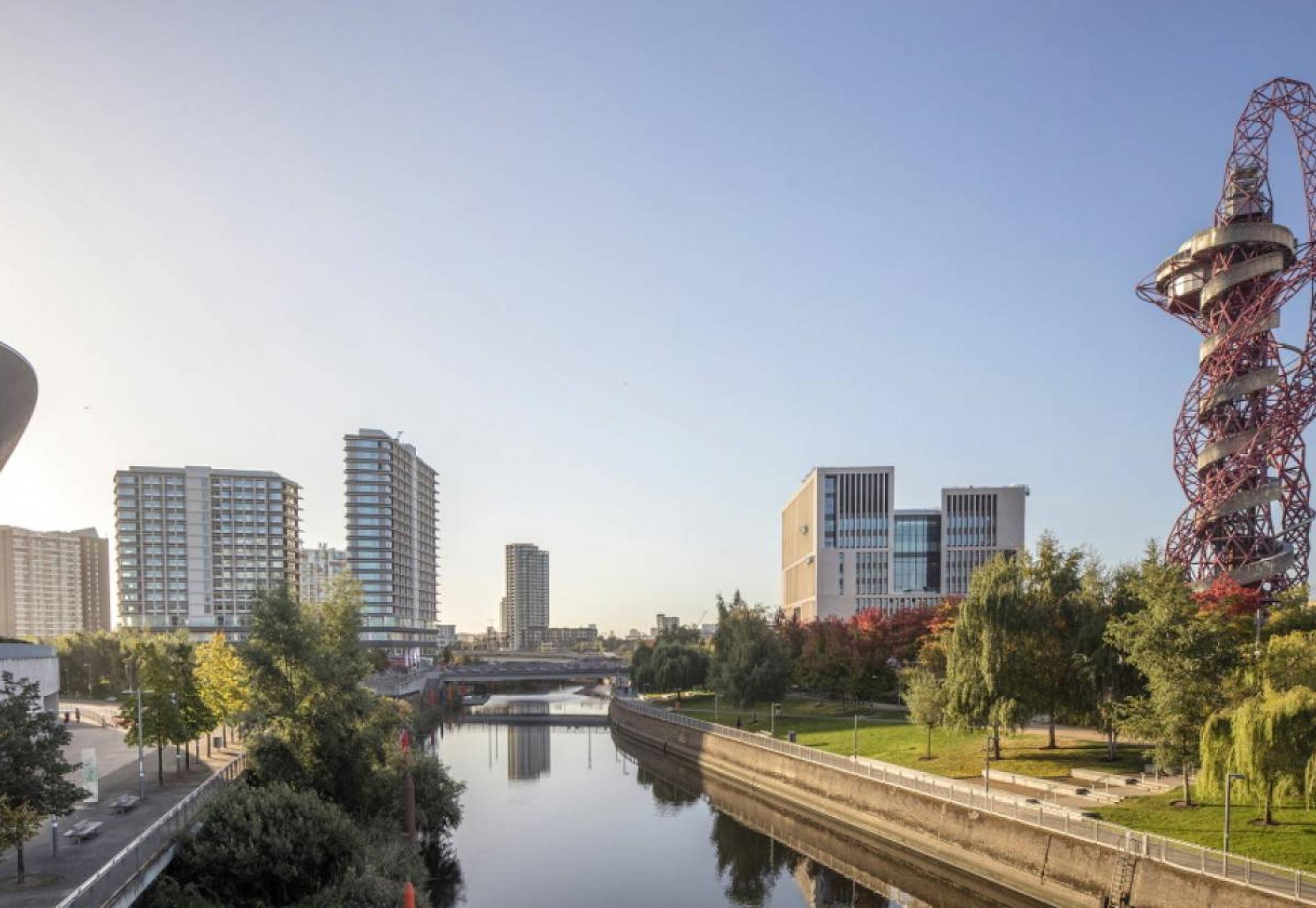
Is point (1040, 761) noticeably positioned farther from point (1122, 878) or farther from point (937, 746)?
point (1122, 878)

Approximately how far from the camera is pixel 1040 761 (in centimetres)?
3972

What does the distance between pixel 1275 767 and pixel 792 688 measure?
5859 cm

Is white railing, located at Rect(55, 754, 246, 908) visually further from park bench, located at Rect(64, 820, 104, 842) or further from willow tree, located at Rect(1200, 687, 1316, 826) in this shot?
willow tree, located at Rect(1200, 687, 1316, 826)

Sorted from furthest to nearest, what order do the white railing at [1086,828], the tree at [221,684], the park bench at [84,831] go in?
the tree at [221,684] < the park bench at [84,831] < the white railing at [1086,828]

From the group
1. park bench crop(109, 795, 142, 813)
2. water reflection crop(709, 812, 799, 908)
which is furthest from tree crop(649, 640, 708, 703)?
park bench crop(109, 795, 142, 813)

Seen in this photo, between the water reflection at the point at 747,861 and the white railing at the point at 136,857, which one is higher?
the white railing at the point at 136,857

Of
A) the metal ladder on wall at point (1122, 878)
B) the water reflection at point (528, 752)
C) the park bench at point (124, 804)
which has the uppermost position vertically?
the park bench at point (124, 804)

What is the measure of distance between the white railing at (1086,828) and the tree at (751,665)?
14688mm

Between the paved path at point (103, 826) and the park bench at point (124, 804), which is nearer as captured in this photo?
the paved path at point (103, 826)

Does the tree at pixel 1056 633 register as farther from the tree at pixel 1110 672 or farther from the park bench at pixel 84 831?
the park bench at pixel 84 831

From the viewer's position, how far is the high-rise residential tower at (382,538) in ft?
456

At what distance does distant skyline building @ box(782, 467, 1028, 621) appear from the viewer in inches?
4569

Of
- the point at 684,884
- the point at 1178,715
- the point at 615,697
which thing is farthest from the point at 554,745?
the point at 1178,715

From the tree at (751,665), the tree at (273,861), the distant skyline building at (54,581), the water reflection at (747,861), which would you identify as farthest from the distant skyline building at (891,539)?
the distant skyline building at (54,581)
